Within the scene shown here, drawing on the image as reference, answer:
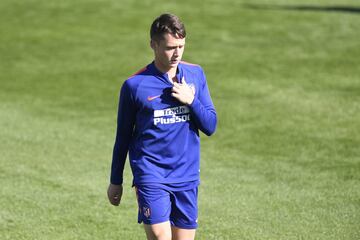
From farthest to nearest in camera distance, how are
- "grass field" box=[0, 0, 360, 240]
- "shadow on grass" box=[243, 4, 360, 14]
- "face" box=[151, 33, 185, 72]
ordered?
1. "shadow on grass" box=[243, 4, 360, 14]
2. "grass field" box=[0, 0, 360, 240]
3. "face" box=[151, 33, 185, 72]

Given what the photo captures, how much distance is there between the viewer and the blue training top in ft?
19.7

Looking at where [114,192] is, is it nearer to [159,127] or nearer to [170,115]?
[159,127]

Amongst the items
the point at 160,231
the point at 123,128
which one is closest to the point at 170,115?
the point at 123,128

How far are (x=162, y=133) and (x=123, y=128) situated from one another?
29 cm

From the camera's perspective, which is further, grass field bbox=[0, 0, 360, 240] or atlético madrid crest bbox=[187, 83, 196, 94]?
grass field bbox=[0, 0, 360, 240]

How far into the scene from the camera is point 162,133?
605cm

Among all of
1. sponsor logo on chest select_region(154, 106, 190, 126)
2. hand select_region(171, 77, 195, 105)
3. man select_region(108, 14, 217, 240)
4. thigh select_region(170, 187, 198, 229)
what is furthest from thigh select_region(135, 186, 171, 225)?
hand select_region(171, 77, 195, 105)

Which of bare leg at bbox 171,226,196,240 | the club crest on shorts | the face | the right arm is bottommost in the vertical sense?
bare leg at bbox 171,226,196,240

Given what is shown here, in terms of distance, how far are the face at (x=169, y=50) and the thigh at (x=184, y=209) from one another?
3.16 feet

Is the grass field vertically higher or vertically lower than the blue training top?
lower

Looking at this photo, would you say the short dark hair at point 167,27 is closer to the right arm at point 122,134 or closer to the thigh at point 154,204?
the right arm at point 122,134

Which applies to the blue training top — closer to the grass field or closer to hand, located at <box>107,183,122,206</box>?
hand, located at <box>107,183,122,206</box>

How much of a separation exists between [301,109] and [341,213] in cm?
492

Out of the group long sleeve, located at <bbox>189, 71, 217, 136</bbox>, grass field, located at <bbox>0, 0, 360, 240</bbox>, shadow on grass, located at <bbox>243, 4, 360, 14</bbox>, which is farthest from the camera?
shadow on grass, located at <bbox>243, 4, 360, 14</bbox>
